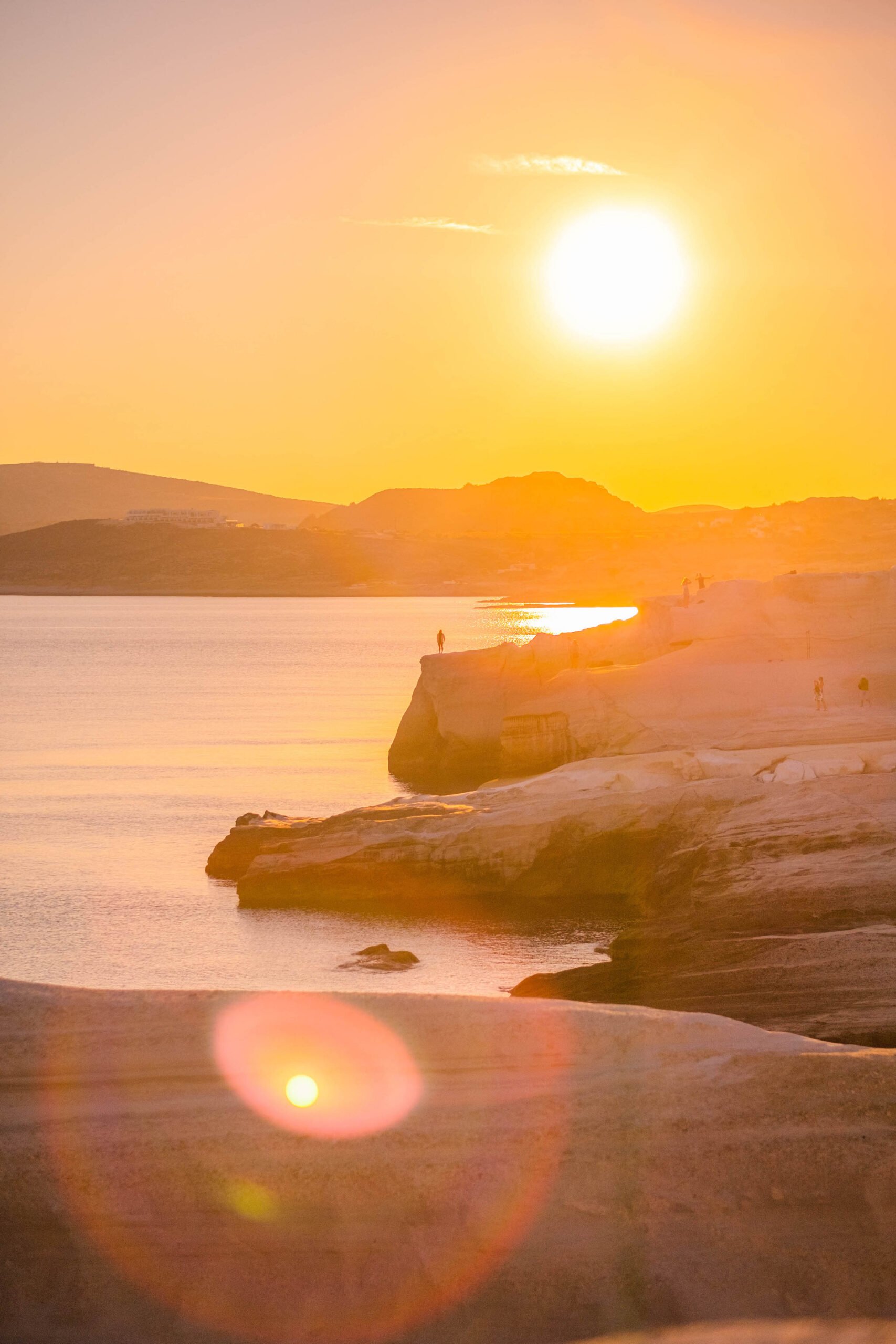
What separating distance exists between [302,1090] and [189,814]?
27138mm

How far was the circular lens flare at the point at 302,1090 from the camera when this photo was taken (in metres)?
7.53

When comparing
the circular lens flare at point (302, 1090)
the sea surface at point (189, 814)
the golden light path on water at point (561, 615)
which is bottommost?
the sea surface at point (189, 814)

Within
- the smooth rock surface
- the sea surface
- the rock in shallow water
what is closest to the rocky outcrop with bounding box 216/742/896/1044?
the sea surface

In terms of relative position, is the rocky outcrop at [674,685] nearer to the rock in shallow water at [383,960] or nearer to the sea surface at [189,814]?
the sea surface at [189,814]

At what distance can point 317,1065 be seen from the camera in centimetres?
775

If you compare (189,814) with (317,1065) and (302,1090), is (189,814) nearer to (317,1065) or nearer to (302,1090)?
(317,1065)

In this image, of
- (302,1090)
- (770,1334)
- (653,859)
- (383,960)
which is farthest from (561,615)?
(770,1334)

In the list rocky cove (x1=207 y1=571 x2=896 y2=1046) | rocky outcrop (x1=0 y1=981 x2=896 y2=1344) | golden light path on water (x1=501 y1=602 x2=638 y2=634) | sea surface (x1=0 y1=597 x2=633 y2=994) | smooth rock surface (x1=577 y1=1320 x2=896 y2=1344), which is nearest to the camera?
smooth rock surface (x1=577 y1=1320 x2=896 y2=1344)

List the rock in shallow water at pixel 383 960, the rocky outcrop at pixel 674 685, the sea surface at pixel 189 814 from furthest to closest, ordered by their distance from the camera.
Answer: the rocky outcrop at pixel 674 685 → the sea surface at pixel 189 814 → the rock in shallow water at pixel 383 960

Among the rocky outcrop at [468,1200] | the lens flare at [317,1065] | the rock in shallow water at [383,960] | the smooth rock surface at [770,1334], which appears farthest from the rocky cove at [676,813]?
the lens flare at [317,1065]

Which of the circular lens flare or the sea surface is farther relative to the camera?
the sea surface

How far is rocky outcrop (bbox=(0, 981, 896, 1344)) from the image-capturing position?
6.81m

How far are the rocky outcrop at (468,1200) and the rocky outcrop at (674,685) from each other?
75.3ft

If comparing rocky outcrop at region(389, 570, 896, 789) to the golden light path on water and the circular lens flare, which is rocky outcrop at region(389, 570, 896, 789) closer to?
the circular lens flare
